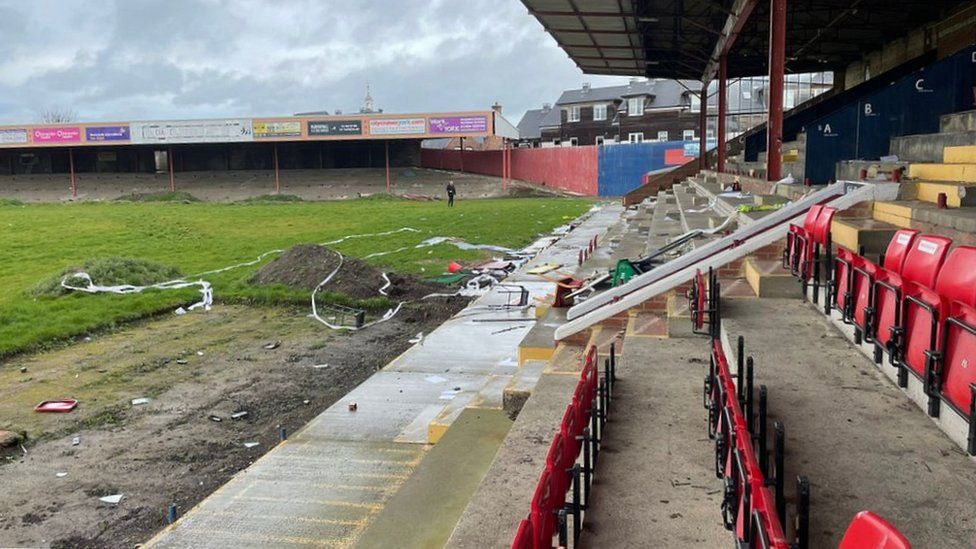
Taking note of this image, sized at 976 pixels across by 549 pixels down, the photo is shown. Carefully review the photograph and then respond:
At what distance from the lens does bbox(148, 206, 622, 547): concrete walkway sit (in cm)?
540

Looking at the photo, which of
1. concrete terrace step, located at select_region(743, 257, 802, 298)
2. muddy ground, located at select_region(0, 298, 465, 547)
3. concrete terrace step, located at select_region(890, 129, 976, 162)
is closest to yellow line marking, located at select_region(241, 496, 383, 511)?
muddy ground, located at select_region(0, 298, 465, 547)

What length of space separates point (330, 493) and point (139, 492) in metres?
1.67

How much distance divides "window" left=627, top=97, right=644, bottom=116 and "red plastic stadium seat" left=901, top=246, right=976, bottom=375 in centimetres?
5644

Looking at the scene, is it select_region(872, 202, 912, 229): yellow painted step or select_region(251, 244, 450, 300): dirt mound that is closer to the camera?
select_region(872, 202, 912, 229): yellow painted step

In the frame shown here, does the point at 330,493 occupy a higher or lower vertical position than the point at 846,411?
lower

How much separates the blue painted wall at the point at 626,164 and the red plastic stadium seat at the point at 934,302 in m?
41.0

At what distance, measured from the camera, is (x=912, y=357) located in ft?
13.3

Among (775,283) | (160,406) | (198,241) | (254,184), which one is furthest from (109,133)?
(775,283)

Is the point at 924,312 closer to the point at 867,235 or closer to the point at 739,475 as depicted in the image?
the point at 739,475

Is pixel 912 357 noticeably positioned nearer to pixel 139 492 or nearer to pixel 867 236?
pixel 867 236

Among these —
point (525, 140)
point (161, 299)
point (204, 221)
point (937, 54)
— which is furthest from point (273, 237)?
point (525, 140)

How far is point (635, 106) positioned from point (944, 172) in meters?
52.1

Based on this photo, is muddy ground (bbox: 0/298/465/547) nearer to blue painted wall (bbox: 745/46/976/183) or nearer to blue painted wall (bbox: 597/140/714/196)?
blue painted wall (bbox: 745/46/976/183)

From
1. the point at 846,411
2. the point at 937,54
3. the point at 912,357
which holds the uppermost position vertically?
the point at 937,54
